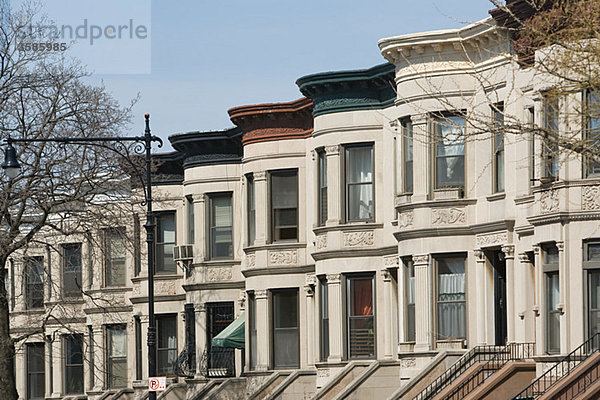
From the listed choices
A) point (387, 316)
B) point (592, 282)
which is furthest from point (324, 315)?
point (592, 282)

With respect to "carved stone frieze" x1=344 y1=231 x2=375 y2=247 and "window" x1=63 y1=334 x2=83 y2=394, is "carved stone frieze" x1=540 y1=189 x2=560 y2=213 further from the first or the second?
"window" x1=63 y1=334 x2=83 y2=394

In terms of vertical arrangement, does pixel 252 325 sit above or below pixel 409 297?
below

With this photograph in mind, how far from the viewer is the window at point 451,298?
3406cm

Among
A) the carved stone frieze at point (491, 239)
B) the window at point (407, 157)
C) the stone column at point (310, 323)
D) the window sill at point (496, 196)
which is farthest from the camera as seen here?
the stone column at point (310, 323)

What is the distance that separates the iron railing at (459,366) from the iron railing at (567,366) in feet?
10.7

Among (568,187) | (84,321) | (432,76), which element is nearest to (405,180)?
(432,76)

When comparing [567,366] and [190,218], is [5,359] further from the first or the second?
[567,366]

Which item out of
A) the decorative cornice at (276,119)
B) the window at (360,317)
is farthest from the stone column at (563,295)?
the decorative cornice at (276,119)

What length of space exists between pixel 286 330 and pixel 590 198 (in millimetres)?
15001

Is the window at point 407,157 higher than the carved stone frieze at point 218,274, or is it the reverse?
the window at point 407,157

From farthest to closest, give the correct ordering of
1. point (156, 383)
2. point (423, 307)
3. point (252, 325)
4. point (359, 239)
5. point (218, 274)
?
point (218, 274), point (252, 325), point (359, 239), point (423, 307), point (156, 383)

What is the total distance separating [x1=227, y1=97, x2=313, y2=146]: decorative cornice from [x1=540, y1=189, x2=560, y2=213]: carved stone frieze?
42.6 ft

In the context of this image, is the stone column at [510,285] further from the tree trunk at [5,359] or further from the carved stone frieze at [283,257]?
the tree trunk at [5,359]

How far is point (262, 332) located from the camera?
42031 mm
